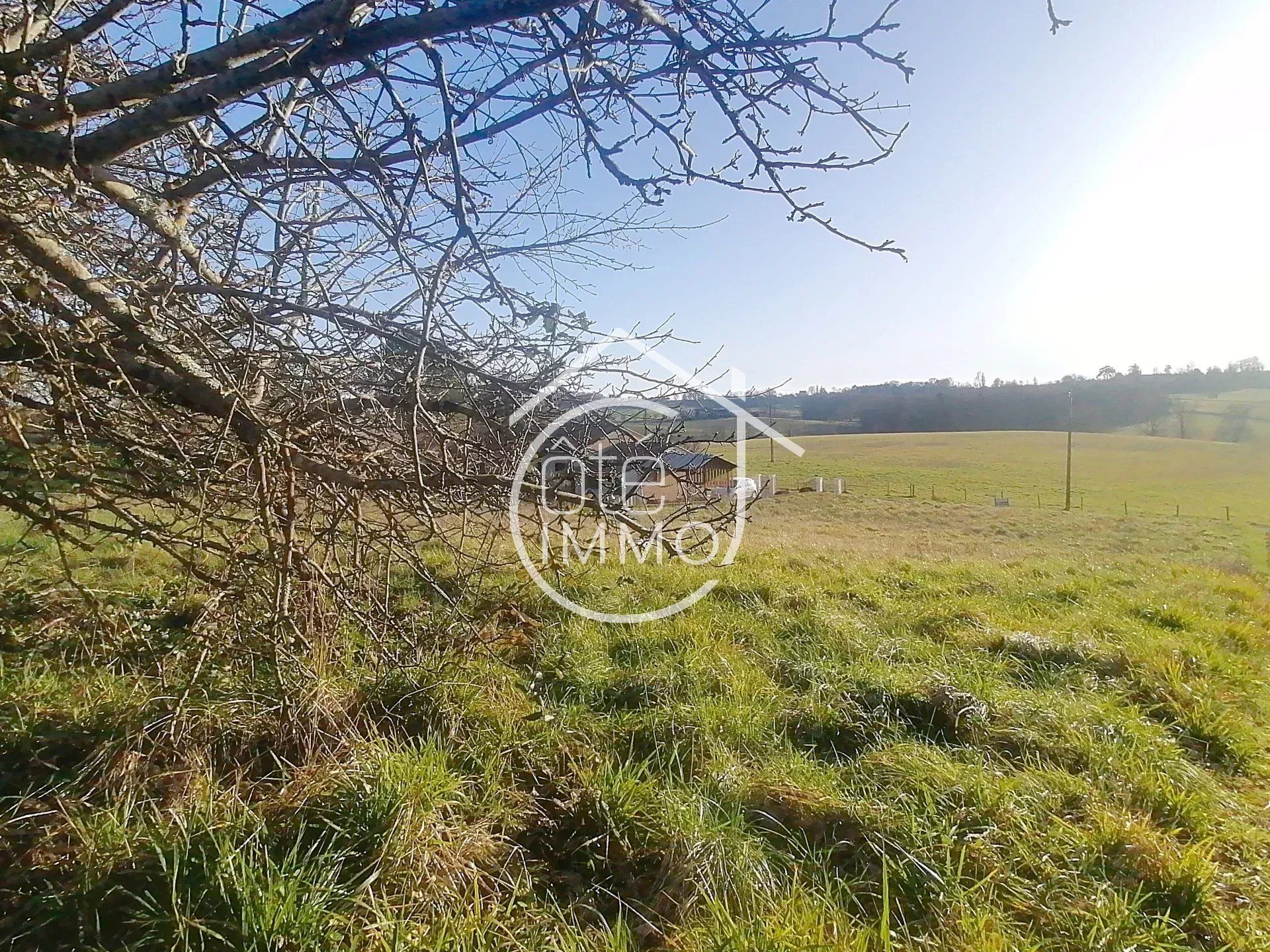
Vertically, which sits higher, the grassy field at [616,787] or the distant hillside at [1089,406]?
the distant hillside at [1089,406]

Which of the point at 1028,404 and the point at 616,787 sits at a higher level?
the point at 1028,404

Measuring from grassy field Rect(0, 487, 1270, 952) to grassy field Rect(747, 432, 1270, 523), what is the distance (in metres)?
14.1

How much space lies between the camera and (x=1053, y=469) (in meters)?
37.6

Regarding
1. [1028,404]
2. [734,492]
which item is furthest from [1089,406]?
[734,492]

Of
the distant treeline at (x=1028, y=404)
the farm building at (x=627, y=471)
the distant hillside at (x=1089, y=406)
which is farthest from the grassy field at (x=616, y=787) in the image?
the distant treeline at (x=1028, y=404)

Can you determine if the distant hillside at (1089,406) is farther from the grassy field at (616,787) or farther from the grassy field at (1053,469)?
the grassy field at (616,787)

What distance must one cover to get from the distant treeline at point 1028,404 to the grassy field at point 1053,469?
2.46 metres

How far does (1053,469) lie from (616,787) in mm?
44702

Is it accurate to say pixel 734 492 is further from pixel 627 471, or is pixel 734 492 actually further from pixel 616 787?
pixel 616 787

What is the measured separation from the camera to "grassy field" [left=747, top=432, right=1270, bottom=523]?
2553cm

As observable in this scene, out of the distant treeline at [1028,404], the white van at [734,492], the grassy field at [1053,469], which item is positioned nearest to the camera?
the white van at [734,492]

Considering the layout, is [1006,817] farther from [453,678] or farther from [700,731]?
[453,678]

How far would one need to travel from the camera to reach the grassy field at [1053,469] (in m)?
25.5

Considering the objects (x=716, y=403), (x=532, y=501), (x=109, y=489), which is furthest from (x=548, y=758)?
(x=109, y=489)
